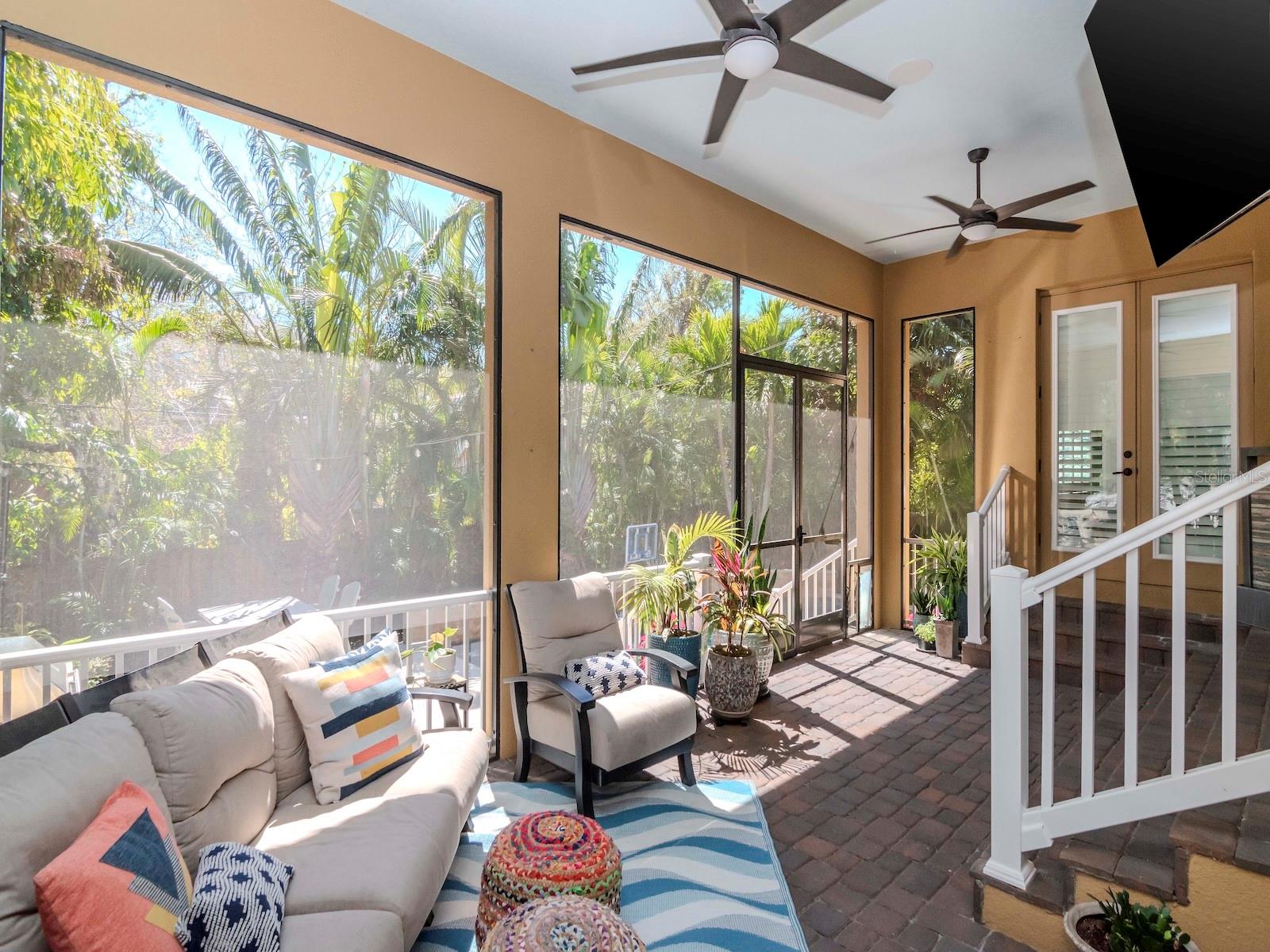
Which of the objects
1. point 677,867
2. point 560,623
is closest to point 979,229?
point 560,623

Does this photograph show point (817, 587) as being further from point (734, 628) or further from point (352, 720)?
point (352, 720)

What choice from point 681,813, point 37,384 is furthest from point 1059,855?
point 37,384

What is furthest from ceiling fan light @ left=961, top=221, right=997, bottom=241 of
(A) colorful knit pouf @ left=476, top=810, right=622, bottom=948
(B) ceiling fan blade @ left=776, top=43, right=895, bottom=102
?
(A) colorful knit pouf @ left=476, top=810, right=622, bottom=948

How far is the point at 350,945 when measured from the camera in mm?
1466

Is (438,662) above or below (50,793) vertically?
below

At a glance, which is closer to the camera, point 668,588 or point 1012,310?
point 668,588

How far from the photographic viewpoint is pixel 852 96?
3.54m

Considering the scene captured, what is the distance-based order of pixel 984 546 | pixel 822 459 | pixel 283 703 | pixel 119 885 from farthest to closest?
pixel 822 459, pixel 984 546, pixel 283 703, pixel 119 885

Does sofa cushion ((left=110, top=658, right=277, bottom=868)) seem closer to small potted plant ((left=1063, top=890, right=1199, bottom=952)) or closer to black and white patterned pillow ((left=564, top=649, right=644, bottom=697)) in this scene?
black and white patterned pillow ((left=564, top=649, right=644, bottom=697))

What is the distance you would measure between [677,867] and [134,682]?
1.90 m

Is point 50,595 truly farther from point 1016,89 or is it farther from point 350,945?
point 1016,89

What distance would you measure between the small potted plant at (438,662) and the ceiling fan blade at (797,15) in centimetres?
299

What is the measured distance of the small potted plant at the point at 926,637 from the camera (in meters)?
5.51

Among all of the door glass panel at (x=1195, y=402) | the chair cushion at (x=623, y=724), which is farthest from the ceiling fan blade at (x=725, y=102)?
the door glass panel at (x=1195, y=402)
